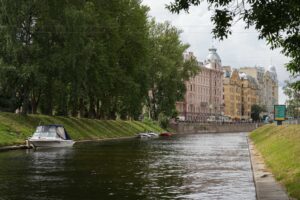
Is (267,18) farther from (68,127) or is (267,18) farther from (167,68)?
(167,68)

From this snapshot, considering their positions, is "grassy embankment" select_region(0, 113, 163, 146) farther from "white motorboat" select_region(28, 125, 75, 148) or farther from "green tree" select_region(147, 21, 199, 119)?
"green tree" select_region(147, 21, 199, 119)

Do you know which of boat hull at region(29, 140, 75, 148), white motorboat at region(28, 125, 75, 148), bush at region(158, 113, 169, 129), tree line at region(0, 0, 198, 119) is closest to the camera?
boat hull at region(29, 140, 75, 148)

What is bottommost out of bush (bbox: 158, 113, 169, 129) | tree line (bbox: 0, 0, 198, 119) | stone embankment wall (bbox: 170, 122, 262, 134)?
stone embankment wall (bbox: 170, 122, 262, 134)

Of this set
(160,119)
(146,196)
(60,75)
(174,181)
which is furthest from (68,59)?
(160,119)

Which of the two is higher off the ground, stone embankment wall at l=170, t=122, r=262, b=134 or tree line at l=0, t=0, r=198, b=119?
tree line at l=0, t=0, r=198, b=119

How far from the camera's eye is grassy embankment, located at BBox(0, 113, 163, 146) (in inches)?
2007

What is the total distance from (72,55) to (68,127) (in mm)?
12690

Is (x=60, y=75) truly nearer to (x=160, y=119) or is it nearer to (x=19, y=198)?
(x=19, y=198)

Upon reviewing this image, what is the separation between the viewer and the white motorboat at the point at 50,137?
4725 cm

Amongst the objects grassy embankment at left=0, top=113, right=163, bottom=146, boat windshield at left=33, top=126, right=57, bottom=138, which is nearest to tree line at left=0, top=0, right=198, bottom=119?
grassy embankment at left=0, top=113, right=163, bottom=146

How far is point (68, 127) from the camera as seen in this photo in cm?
6706

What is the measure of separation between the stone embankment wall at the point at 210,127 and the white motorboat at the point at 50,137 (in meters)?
85.3

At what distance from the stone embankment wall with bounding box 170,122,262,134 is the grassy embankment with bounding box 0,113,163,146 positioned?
4030 centimetres

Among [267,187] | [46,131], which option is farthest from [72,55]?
[267,187]
